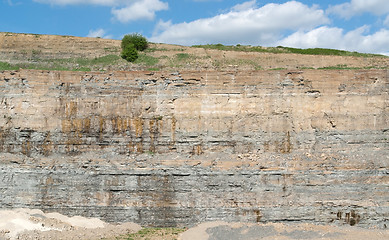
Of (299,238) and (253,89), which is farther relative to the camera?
(253,89)

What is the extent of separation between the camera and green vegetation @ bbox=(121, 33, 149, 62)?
21.6 meters

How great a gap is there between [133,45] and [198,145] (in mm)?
11439

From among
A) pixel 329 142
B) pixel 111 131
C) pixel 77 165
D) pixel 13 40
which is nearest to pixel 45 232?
pixel 77 165

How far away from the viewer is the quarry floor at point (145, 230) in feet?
39.1

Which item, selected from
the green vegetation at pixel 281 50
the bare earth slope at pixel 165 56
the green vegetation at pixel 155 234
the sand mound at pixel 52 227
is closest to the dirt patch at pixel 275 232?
the green vegetation at pixel 155 234

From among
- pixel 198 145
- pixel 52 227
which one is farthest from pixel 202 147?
pixel 52 227

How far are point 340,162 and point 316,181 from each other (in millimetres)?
1345

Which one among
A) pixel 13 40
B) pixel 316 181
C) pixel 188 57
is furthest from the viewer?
pixel 13 40

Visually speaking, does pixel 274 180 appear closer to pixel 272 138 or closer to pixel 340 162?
pixel 272 138

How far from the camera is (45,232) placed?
39.8 ft

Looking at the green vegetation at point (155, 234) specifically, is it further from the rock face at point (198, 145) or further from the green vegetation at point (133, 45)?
the green vegetation at point (133, 45)

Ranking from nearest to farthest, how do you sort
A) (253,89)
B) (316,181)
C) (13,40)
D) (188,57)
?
(316,181), (253,89), (188,57), (13,40)

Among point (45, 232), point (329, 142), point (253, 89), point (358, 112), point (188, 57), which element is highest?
point (188, 57)

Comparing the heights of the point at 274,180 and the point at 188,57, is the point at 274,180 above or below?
below
